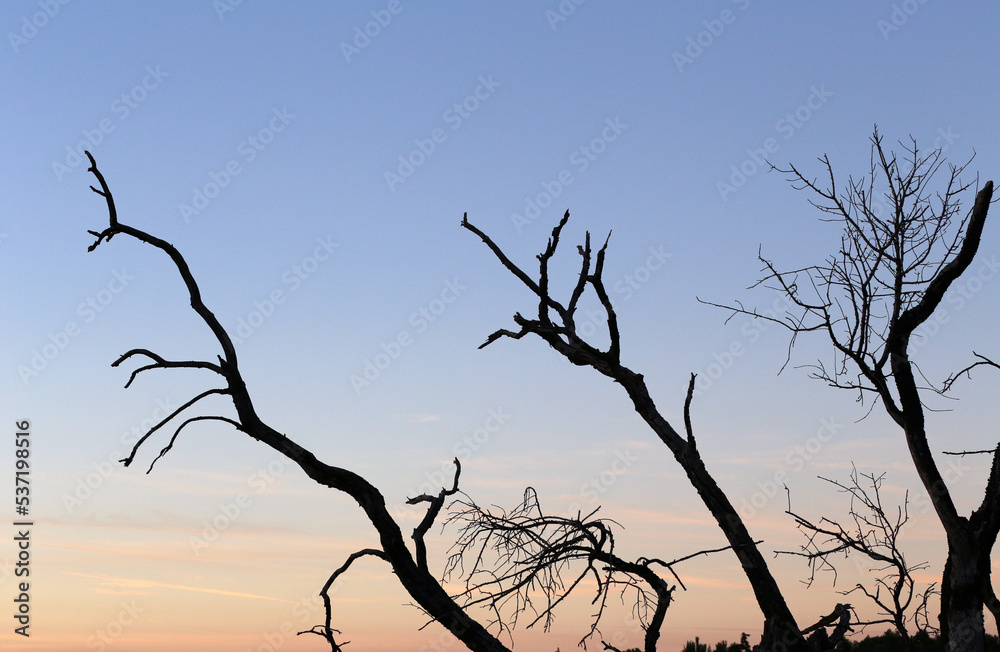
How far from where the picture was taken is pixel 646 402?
8711 millimetres

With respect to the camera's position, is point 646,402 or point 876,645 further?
point 876,645

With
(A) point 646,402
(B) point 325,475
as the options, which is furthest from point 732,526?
(B) point 325,475

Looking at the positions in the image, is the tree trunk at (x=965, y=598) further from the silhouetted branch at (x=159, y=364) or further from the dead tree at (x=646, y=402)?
the silhouetted branch at (x=159, y=364)

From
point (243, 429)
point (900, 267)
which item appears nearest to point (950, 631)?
point (900, 267)

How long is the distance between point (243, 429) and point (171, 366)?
0.86 m

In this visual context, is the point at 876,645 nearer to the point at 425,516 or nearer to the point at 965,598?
the point at 965,598

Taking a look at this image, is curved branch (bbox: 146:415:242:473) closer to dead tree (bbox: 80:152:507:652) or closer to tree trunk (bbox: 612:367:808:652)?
dead tree (bbox: 80:152:507:652)

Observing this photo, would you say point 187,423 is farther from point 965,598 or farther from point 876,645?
point 876,645

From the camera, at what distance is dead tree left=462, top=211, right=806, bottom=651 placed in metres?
8.21

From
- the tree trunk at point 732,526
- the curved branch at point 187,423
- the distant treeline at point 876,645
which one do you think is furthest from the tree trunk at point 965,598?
the curved branch at point 187,423

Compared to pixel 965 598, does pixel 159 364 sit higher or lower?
higher

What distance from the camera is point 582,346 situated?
348 inches

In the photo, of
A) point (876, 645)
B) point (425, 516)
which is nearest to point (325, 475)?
point (425, 516)

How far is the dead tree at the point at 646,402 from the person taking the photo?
8.21m
